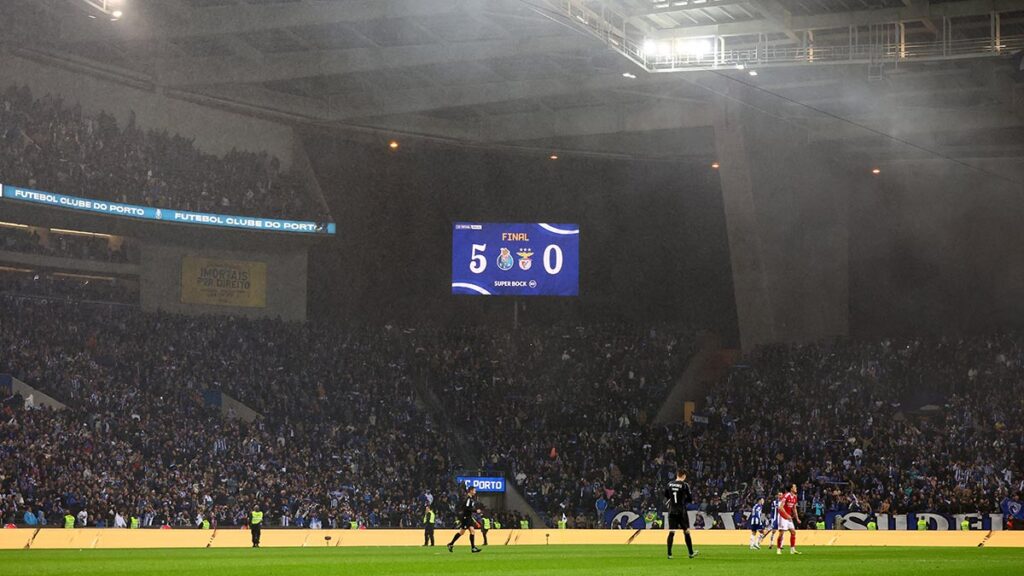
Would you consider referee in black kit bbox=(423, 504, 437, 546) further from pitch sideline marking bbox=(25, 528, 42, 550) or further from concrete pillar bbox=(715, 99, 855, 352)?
concrete pillar bbox=(715, 99, 855, 352)

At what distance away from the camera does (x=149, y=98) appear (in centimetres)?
5141

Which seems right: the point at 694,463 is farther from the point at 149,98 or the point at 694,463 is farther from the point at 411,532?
the point at 149,98

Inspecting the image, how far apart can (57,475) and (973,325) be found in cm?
3993

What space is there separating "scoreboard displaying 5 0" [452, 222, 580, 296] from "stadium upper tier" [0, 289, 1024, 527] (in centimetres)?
327

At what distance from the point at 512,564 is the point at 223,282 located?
36.0 meters

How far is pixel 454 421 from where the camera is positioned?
5184cm

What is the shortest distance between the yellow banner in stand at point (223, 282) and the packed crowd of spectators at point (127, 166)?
4.35 meters

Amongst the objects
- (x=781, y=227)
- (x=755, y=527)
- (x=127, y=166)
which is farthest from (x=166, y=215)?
(x=755, y=527)

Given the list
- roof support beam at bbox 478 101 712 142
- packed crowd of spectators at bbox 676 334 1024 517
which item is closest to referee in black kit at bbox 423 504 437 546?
packed crowd of spectators at bbox 676 334 1024 517

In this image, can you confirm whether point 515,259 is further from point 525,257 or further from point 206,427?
point 206,427

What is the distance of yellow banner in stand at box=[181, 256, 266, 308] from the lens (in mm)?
53719

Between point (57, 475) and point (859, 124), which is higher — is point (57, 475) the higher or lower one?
the lower one

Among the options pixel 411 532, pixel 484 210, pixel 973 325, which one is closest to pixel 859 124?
pixel 973 325

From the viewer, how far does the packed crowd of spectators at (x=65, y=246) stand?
47.3 meters
